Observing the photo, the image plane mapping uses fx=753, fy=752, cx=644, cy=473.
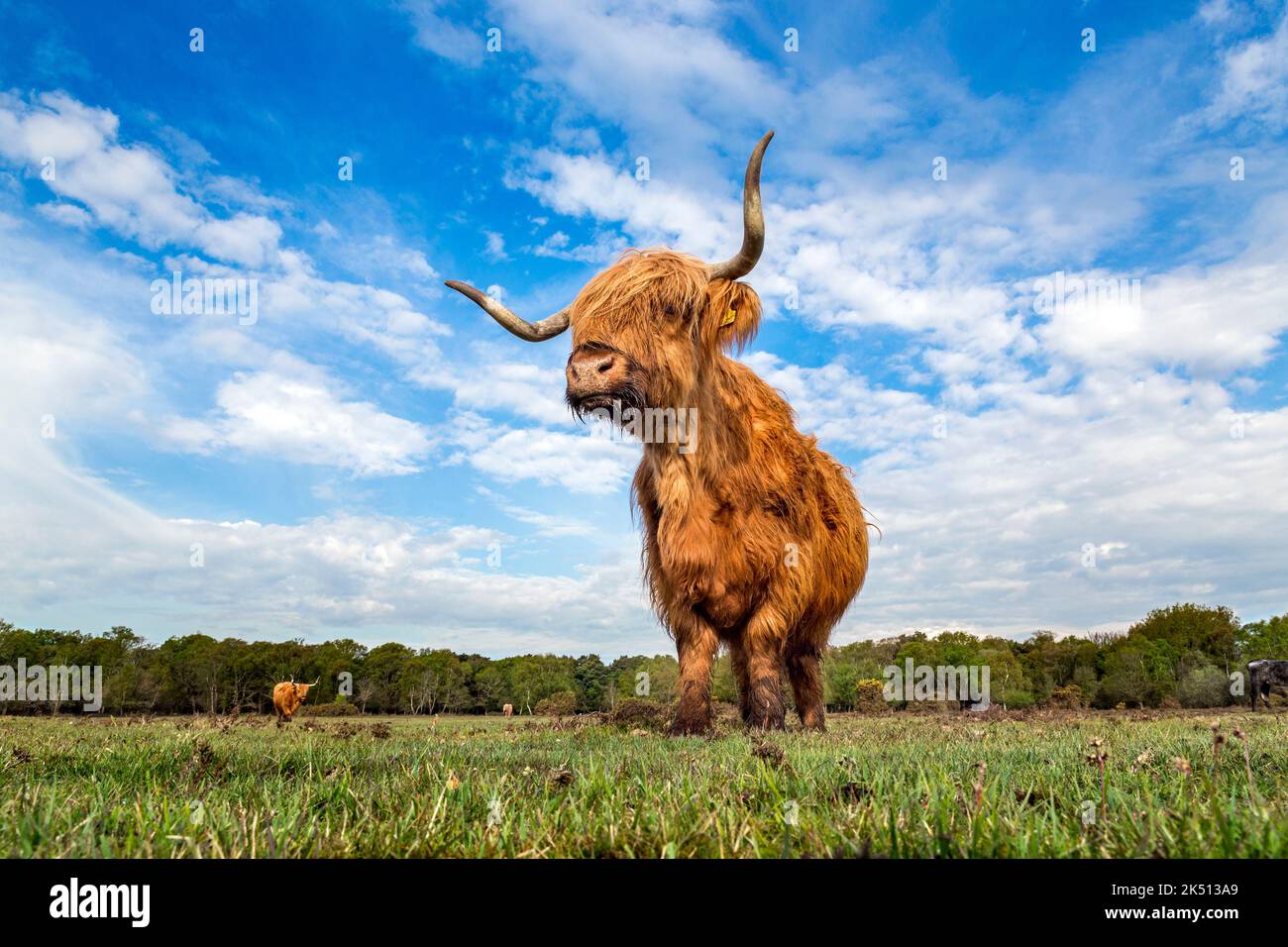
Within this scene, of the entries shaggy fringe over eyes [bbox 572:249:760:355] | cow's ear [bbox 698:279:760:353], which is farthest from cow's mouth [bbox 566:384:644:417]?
cow's ear [bbox 698:279:760:353]

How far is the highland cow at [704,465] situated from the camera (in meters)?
6.12

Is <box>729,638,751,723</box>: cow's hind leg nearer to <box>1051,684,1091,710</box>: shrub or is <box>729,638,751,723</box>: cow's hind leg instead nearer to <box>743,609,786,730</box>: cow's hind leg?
<box>743,609,786,730</box>: cow's hind leg

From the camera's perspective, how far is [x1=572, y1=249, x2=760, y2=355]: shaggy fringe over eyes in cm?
621

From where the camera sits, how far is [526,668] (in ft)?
139

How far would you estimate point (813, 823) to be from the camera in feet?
5.95

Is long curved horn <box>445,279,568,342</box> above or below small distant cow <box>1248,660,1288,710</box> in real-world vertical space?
above

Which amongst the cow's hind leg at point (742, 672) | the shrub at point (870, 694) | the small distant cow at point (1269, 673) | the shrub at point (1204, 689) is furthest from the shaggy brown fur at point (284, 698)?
the shrub at point (1204, 689)

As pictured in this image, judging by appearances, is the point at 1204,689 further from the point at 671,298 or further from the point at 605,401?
the point at 605,401

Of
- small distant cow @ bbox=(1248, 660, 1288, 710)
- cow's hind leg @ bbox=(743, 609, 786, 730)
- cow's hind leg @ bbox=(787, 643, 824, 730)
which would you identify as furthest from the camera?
small distant cow @ bbox=(1248, 660, 1288, 710)

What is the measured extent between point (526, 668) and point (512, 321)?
123 ft

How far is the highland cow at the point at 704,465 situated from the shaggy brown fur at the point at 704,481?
1 cm

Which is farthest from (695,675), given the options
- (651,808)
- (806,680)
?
(651,808)

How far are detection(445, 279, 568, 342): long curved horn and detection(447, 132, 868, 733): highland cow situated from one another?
0.04 ft
